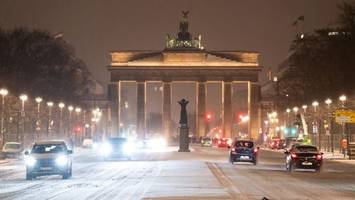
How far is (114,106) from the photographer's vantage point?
190 meters

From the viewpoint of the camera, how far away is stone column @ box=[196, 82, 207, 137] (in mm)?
188000

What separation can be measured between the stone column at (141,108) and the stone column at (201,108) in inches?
474

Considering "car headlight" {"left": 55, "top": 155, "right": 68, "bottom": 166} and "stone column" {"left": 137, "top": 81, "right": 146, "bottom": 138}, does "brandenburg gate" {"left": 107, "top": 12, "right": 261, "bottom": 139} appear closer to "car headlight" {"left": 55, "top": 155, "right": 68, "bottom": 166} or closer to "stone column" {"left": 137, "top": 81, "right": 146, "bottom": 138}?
"stone column" {"left": 137, "top": 81, "right": 146, "bottom": 138}

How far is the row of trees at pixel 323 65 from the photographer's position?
315 ft

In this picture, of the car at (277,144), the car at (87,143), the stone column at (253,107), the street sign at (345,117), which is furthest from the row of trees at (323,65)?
the stone column at (253,107)

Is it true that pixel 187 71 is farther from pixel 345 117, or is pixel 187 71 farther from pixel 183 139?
pixel 345 117

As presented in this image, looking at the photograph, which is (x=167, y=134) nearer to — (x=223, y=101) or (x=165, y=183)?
(x=223, y=101)

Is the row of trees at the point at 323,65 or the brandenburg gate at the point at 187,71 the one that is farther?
the brandenburg gate at the point at 187,71

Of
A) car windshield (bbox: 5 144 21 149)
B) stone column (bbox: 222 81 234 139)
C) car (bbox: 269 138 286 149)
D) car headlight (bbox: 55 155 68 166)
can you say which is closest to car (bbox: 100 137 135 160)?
car windshield (bbox: 5 144 21 149)

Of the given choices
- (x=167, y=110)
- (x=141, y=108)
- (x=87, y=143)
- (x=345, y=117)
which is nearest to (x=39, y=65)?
(x=87, y=143)

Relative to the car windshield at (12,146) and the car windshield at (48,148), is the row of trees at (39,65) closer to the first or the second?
the car windshield at (12,146)

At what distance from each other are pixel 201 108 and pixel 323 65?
275ft

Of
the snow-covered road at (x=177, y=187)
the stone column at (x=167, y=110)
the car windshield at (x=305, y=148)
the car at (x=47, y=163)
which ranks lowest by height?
the snow-covered road at (x=177, y=187)

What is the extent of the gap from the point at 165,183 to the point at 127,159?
121 ft
